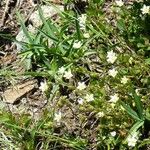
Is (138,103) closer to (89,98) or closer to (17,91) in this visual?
(89,98)

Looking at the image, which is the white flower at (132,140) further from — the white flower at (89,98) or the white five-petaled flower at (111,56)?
the white five-petaled flower at (111,56)

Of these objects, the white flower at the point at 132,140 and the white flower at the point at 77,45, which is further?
the white flower at the point at 77,45

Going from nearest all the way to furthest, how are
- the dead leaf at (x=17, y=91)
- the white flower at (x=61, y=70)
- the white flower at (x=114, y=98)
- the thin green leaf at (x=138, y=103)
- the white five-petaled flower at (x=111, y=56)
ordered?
the thin green leaf at (x=138, y=103)
the white flower at (x=114, y=98)
the white five-petaled flower at (x=111, y=56)
the white flower at (x=61, y=70)
the dead leaf at (x=17, y=91)

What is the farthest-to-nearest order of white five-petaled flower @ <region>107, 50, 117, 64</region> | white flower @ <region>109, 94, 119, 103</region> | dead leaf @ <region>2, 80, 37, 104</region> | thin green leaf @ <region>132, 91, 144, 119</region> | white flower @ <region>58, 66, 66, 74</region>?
dead leaf @ <region>2, 80, 37, 104</region> → white flower @ <region>58, 66, 66, 74</region> → white five-petaled flower @ <region>107, 50, 117, 64</region> → white flower @ <region>109, 94, 119, 103</region> → thin green leaf @ <region>132, 91, 144, 119</region>

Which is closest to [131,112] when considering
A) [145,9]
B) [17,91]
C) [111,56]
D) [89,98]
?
[89,98]

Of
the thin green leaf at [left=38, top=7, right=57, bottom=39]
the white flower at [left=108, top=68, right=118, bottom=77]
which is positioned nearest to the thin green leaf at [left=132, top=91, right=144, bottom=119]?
the white flower at [left=108, top=68, right=118, bottom=77]

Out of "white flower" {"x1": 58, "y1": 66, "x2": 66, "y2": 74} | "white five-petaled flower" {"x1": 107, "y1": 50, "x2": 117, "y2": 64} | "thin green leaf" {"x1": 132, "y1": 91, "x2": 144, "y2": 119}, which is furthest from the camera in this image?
→ "white flower" {"x1": 58, "y1": 66, "x2": 66, "y2": 74}

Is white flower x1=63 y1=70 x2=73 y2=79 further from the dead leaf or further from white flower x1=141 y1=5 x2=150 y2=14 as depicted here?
white flower x1=141 y1=5 x2=150 y2=14

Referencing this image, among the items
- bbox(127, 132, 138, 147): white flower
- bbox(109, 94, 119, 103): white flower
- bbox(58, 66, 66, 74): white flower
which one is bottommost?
bbox(127, 132, 138, 147): white flower

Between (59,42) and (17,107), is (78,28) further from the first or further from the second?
(17,107)

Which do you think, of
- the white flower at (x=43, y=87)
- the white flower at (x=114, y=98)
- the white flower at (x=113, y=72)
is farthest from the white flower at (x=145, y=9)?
the white flower at (x=43, y=87)

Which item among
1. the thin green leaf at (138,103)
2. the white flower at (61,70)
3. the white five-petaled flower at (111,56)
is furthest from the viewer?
the white flower at (61,70)
